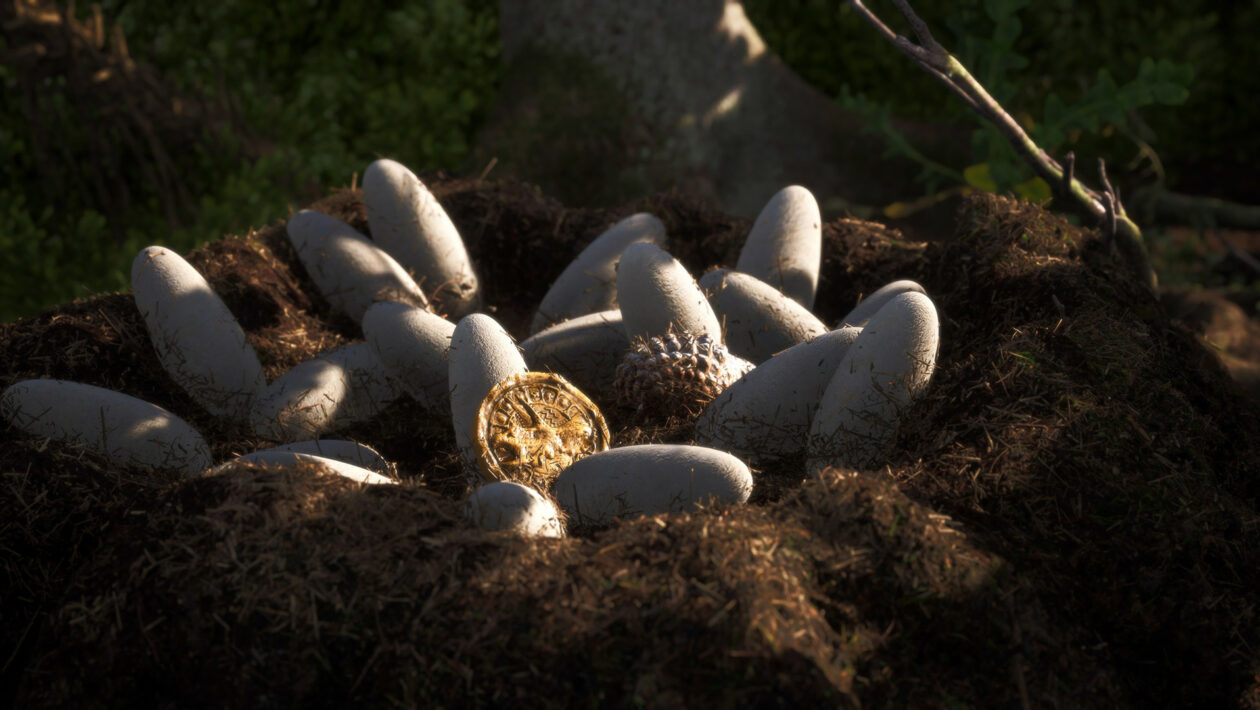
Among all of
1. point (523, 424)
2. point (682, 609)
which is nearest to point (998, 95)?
point (523, 424)

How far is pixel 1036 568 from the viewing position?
197cm

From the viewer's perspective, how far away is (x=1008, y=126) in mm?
3285

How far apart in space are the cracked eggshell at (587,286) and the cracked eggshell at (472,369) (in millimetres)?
859

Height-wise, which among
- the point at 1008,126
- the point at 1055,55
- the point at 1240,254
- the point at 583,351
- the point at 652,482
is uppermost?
the point at 1008,126

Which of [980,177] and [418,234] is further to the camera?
[980,177]

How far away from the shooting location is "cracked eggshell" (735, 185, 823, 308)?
10.9 ft

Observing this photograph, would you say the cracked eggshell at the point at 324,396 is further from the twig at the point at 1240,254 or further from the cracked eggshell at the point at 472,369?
the twig at the point at 1240,254

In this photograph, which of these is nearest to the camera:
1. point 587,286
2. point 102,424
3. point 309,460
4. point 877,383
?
point 309,460

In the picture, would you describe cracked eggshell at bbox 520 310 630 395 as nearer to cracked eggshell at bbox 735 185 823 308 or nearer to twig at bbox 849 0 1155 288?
cracked eggshell at bbox 735 185 823 308

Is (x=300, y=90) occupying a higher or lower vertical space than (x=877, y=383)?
lower

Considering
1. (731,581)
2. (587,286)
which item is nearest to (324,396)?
(587,286)

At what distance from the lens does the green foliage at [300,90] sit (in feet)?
19.1

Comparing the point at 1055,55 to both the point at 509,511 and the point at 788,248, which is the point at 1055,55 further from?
the point at 509,511

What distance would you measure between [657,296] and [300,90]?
4932mm
